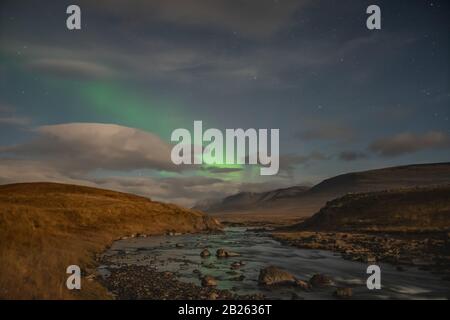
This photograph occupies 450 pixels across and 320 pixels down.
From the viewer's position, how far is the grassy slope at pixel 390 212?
63906 mm

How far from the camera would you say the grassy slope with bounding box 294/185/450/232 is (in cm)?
6391

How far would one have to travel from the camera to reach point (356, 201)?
300 feet

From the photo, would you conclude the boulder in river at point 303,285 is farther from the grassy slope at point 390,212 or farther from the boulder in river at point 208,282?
the grassy slope at point 390,212

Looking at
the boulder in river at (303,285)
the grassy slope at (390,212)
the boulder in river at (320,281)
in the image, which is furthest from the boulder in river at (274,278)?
the grassy slope at (390,212)

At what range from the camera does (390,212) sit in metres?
77.0

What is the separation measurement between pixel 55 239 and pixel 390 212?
215 feet

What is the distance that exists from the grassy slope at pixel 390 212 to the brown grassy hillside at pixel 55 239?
117ft

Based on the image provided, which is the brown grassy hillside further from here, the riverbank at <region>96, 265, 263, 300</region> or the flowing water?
the flowing water

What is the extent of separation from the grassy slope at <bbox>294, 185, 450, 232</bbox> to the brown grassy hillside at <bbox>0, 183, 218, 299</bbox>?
117 feet

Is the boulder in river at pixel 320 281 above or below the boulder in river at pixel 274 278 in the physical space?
below

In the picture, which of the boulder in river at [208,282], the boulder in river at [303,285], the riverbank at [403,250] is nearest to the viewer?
the boulder in river at [303,285]

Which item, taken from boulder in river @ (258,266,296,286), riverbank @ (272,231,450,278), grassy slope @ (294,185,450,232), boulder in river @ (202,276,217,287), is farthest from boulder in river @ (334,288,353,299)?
grassy slope @ (294,185,450,232)
